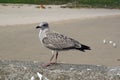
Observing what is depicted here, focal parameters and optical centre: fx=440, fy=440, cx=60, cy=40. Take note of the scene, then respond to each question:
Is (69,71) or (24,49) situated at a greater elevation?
(69,71)

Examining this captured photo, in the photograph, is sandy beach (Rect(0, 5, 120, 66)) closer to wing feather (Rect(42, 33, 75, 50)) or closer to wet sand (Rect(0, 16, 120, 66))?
wet sand (Rect(0, 16, 120, 66))

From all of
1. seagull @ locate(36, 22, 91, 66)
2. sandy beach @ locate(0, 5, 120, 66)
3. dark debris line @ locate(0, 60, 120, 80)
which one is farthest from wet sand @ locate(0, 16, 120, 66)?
dark debris line @ locate(0, 60, 120, 80)

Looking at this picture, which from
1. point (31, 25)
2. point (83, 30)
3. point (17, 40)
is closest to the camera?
point (17, 40)

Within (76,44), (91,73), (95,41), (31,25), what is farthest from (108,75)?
(31,25)

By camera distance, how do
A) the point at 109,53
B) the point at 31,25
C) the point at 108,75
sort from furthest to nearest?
1. the point at 31,25
2. the point at 109,53
3. the point at 108,75

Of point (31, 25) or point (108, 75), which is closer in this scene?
point (108, 75)

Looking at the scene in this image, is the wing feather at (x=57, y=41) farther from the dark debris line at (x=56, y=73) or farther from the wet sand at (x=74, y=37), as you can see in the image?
the wet sand at (x=74, y=37)

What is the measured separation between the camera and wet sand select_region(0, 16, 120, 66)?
52.8 feet

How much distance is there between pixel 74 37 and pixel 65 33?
1.53 meters

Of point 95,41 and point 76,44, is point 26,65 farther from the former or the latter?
point 95,41

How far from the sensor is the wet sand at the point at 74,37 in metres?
16.1

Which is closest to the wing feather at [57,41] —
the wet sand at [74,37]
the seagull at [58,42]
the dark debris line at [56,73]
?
the seagull at [58,42]

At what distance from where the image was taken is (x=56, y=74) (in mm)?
8094

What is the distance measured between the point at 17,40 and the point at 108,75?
12.3 meters
